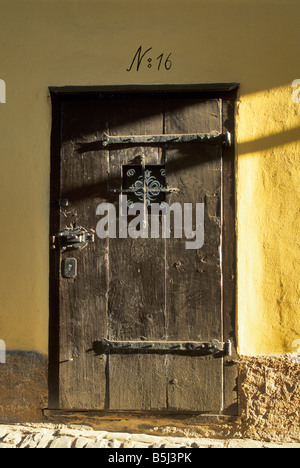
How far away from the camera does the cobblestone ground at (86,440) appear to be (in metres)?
2.24

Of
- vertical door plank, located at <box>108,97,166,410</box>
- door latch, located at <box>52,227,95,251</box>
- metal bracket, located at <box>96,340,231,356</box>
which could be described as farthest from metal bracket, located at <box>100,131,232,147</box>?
metal bracket, located at <box>96,340,231,356</box>

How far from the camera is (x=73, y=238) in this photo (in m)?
2.37

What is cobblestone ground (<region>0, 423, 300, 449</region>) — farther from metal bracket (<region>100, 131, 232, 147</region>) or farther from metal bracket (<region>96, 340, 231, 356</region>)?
metal bracket (<region>100, 131, 232, 147</region>)

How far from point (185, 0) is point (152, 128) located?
778 mm

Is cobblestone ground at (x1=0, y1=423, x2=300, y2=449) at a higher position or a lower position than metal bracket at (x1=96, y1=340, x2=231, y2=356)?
lower

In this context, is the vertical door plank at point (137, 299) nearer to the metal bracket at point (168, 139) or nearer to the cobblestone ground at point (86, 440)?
the metal bracket at point (168, 139)

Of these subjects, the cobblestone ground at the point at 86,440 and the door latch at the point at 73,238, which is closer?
the cobblestone ground at the point at 86,440

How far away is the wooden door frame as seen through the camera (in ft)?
7.62

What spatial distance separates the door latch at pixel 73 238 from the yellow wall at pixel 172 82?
8cm

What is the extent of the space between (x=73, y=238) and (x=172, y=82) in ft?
3.59

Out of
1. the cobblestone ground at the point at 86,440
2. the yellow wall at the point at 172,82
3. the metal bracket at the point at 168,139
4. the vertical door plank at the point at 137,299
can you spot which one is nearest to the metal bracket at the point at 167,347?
the vertical door plank at the point at 137,299

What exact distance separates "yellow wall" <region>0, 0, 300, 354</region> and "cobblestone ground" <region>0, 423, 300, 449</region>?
1.58 ft

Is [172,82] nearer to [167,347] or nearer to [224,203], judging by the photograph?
[224,203]

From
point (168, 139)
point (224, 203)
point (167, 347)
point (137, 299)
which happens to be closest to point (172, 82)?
point (168, 139)
